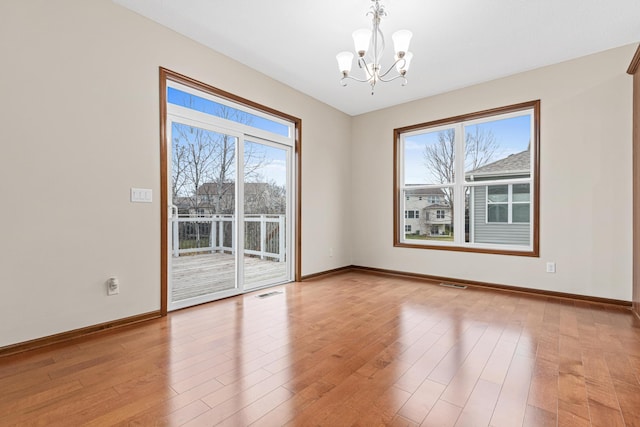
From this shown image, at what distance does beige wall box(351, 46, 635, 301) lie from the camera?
3234 mm

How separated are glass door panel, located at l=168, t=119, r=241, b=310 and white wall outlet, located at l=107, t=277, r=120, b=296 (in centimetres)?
52

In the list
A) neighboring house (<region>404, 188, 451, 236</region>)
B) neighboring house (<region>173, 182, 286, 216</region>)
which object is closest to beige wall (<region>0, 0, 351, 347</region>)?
neighboring house (<region>173, 182, 286, 216</region>)

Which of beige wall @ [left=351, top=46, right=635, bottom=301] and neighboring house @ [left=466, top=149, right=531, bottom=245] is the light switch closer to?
beige wall @ [left=351, top=46, right=635, bottom=301]

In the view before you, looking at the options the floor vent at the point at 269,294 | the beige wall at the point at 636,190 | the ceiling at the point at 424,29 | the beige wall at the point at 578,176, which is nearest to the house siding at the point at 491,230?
the beige wall at the point at 578,176

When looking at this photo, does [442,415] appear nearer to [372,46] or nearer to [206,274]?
[206,274]

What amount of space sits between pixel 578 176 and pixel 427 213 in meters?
1.89

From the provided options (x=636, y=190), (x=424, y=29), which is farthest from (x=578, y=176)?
(x=424, y=29)

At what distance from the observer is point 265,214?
4.18 metres

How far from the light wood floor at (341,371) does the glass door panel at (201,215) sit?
42 centimetres

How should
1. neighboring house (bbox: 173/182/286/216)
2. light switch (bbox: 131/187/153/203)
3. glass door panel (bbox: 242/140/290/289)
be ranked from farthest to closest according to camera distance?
1. glass door panel (bbox: 242/140/290/289)
2. neighboring house (bbox: 173/182/286/216)
3. light switch (bbox: 131/187/153/203)

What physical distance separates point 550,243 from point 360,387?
10.7 feet

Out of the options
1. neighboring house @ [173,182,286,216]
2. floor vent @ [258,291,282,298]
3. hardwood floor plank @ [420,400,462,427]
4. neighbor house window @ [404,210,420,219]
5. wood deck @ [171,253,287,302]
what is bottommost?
floor vent @ [258,291,282,298]

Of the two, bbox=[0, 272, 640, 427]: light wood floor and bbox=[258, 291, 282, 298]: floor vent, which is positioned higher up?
bbox=[0, 272, 640, 427]: light wood floor

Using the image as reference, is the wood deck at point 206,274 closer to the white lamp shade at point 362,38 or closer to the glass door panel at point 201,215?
the glass door panel at point 201,215
